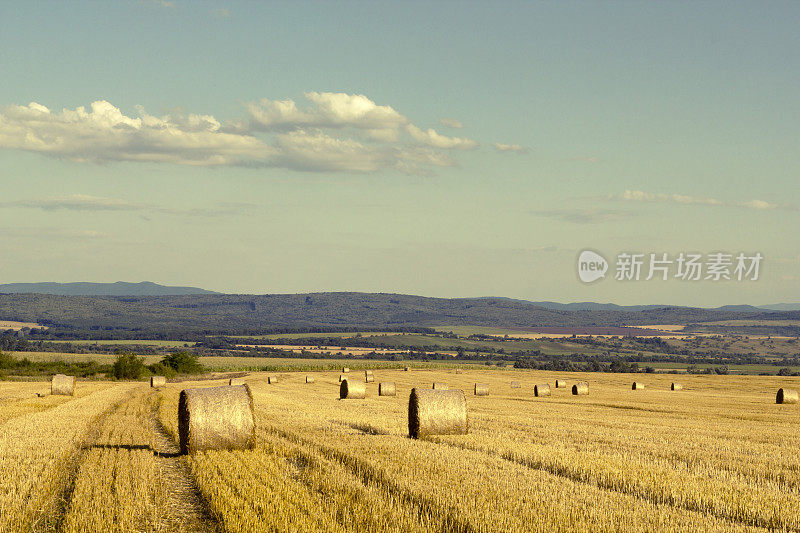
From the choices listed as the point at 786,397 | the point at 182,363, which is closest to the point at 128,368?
the point at 182,363

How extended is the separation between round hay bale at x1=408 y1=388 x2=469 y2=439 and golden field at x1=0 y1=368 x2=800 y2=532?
378 millimetres

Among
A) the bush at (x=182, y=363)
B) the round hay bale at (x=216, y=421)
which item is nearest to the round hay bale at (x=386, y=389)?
the round hay bale at (x=216, y=421)

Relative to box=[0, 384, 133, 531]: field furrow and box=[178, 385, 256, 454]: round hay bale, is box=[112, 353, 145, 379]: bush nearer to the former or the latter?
box=[0, 384, 133, 531]: field furrow

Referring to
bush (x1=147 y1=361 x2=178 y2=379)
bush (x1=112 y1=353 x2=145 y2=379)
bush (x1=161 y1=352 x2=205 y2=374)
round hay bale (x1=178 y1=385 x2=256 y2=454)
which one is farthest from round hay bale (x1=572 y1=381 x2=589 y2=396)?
bush (x1=161 y1=352 x2=205 y2=374)

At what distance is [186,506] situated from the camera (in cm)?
1027

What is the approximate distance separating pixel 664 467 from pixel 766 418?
15360mm

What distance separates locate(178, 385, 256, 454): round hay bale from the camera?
14812 millimetres

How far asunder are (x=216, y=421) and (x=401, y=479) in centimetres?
520

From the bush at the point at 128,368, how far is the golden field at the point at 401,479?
5119 cm

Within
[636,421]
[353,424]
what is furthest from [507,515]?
[636,421]

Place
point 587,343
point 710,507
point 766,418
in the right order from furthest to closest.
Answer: point 587,343
point 766,418
point 710,507

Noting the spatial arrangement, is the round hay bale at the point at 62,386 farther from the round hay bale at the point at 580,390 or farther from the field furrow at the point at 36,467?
the round hay bale at the point at 580,390

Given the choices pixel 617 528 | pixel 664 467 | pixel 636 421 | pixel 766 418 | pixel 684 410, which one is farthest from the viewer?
pixel 684 410

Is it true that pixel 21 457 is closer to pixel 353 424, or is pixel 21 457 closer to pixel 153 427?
pixel 153 427
